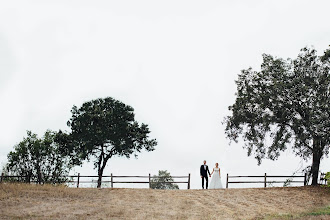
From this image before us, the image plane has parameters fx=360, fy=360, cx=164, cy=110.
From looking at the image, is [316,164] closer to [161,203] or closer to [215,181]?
[215,181]

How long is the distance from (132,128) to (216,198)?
2032 centimetres

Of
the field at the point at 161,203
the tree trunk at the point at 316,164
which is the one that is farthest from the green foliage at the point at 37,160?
the tree trunk at the point at 316,164

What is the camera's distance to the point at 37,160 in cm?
4075

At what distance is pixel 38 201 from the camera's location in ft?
67.7

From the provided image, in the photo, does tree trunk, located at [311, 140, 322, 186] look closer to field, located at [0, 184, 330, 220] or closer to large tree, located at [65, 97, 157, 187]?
field, located at [0, 184, 330, 220]

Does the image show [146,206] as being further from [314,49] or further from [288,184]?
[314,49]

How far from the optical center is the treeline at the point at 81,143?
40344 millimetres

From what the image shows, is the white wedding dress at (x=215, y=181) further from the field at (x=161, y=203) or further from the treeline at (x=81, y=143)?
the treeline at (x=81, y=143)

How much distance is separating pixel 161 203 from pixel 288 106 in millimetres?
14572

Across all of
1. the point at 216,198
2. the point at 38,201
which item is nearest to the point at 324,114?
the point at 216,198

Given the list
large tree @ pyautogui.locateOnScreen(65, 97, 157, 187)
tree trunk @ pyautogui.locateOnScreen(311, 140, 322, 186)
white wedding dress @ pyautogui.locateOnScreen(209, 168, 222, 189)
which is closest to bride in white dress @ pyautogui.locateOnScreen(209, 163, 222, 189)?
white wedding dress @ pyautogui.locateOnScreen(209, 168, 222, 189)

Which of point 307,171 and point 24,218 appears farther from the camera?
point 307,171

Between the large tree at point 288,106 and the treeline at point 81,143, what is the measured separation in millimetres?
14495

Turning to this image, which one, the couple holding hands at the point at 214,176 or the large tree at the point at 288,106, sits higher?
the large tree at the point at 288,106
